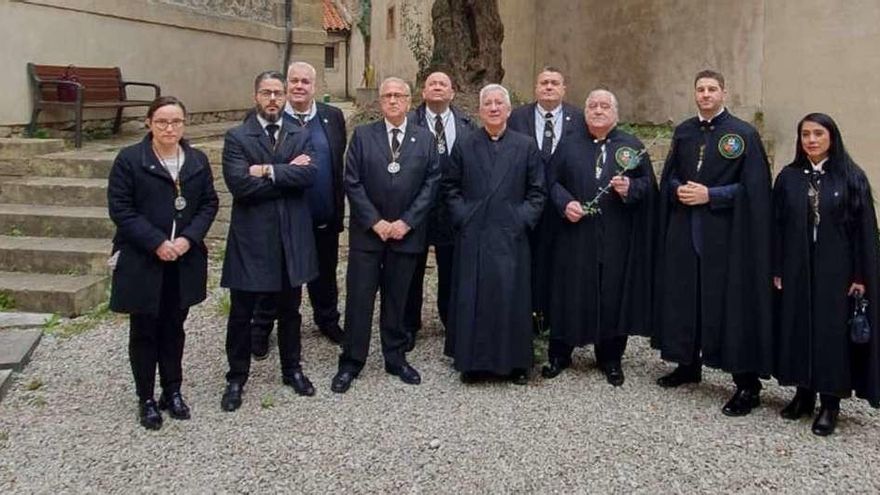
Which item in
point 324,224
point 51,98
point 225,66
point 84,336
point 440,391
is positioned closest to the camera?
point 440,391

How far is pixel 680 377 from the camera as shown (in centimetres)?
482

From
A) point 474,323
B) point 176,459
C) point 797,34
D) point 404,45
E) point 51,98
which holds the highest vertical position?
point 404,45

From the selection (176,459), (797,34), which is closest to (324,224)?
(176,459)

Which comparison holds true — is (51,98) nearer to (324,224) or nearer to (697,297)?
(324,224)

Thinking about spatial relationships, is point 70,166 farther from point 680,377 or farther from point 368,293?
point 680,377

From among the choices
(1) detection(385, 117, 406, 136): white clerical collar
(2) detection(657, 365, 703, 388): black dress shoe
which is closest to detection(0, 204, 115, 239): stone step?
(1) detection(385, 117, 406, 136): white clerical collar

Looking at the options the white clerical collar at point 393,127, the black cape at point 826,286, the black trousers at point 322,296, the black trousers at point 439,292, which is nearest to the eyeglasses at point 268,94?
the white clerical collar at point 393,127

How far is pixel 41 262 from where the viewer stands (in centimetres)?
639

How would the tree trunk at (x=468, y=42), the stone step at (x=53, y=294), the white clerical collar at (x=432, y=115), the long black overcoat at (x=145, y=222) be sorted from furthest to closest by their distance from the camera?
the tree trunk at (x=468, y=42), the stone step at (x=53, y=294), the white clerical collar at (x=432, y=115), the long black overcoat at (x=145, y=222)

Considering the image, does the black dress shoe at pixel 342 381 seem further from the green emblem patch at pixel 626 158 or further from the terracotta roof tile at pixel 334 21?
the terracotta roof tile at pixel 334 21

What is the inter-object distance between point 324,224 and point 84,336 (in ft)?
6.30

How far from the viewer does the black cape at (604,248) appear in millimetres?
4695

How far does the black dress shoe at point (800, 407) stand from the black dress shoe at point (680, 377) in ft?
1.96

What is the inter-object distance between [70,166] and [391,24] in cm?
1443
